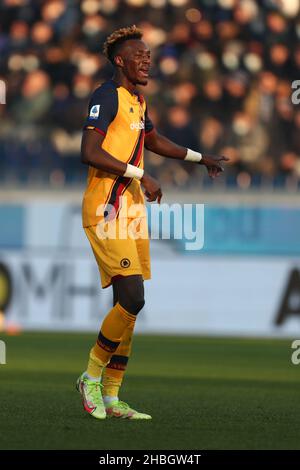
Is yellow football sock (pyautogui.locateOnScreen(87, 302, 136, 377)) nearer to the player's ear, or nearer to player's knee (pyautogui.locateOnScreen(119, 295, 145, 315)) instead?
player's knee (pyautogui.locateOnScreen(119, 295, 145, 315))

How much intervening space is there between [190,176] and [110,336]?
9.18 metres

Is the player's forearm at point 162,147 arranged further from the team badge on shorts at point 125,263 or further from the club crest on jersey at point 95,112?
the team badge on shorts at point 125,263

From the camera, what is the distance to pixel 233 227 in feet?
54.4

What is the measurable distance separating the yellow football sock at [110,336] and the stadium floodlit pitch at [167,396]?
33cm

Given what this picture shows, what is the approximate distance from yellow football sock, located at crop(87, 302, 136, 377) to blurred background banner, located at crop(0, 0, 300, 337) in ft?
28.4

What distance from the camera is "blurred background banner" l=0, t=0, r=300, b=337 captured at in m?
16.4

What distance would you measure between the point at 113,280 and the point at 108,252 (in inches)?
6.9

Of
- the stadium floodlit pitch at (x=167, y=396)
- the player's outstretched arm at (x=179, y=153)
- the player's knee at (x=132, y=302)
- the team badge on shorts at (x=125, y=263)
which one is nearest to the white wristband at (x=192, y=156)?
the player's outstretched arm at (x=179, y=153)

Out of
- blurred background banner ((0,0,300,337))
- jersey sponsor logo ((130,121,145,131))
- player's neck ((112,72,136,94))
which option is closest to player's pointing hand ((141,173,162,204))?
jersey sponsor logo ((130,121,145,131))

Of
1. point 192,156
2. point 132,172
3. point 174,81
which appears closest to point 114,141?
point 132,172

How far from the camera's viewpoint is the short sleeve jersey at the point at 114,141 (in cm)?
752

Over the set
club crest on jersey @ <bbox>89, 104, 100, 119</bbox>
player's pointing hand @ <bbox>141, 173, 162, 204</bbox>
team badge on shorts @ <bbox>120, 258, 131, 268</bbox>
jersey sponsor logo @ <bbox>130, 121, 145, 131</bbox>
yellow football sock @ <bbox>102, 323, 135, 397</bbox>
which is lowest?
yellow football sock @ <bbox>102, 323, 135, 397</bbox>

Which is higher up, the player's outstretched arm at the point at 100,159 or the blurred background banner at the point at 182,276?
the player's outstretched arm at the point at 100,159
